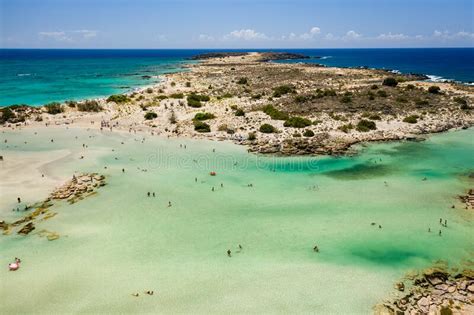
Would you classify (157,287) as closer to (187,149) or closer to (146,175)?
(146,175)

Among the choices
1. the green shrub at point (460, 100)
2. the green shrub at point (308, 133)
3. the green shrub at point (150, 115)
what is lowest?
the green shrub at point (308, 133)

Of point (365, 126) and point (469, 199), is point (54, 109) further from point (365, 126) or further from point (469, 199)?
point (469, 199)

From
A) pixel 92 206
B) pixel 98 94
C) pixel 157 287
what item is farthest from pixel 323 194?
pixel 98 94

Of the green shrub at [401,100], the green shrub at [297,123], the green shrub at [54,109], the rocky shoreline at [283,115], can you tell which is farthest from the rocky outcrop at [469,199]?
the green shrub at [54,109]

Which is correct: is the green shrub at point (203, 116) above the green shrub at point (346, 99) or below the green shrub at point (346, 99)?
below

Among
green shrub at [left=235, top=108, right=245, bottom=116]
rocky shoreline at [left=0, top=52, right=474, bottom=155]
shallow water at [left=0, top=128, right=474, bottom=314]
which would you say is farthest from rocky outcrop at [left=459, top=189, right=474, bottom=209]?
green shrub at [left=235, top=108, right=245, bottom=116]

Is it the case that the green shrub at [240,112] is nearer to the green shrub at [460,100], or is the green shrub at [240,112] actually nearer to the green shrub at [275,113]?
the green shrub at [275,113]

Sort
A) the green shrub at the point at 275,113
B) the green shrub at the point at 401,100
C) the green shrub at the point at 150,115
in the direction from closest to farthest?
the green shrub at the point at 275,113
the green shrub at the point at 150,115
the green shrub at the point at 401,100
